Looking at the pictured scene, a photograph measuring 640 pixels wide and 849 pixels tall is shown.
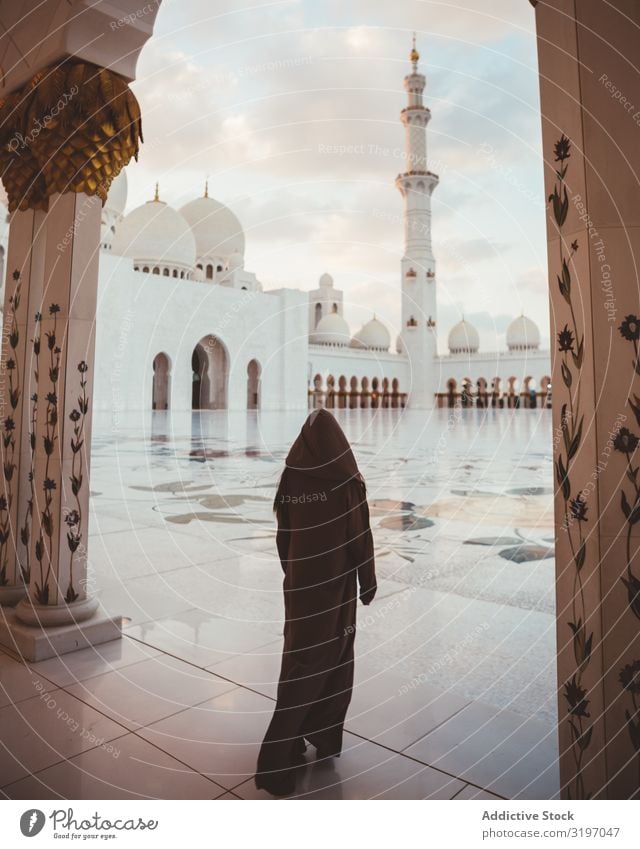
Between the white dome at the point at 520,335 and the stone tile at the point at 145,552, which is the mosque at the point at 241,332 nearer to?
the white dome at the point at 520,335

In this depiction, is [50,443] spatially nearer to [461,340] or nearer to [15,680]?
[15,680]

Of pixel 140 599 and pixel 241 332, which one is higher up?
pixel 241 332

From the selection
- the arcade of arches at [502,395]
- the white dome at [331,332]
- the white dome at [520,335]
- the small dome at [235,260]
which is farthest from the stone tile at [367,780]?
the white dome at [520,335]

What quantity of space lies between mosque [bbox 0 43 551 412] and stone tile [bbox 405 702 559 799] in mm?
8574

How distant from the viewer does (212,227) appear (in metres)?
15.8

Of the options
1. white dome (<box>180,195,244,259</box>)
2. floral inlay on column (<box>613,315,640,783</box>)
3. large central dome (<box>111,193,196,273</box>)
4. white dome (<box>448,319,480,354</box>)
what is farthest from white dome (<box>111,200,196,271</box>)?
floral inlay on column (<box>613,315,640,783</box>)

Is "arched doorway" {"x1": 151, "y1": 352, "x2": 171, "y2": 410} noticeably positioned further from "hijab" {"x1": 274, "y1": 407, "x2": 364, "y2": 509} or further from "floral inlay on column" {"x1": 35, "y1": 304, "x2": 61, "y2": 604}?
"hijab" {"x1": 274, "y1": 407, "x2": 364, "y2": 509}

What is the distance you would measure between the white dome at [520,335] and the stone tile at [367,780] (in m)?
21.7

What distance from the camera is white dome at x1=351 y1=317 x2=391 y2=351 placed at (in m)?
21.7

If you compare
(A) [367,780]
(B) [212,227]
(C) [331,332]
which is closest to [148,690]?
(A) [367,780]

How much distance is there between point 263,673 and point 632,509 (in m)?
0.83

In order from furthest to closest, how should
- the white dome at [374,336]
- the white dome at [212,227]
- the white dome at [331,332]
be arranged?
the white dome at [374,336]
the white dome at [331,332]
the white dome at [212,227]

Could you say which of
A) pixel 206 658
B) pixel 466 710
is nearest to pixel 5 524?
pixel 206 658

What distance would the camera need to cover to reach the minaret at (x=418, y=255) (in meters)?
15.9
